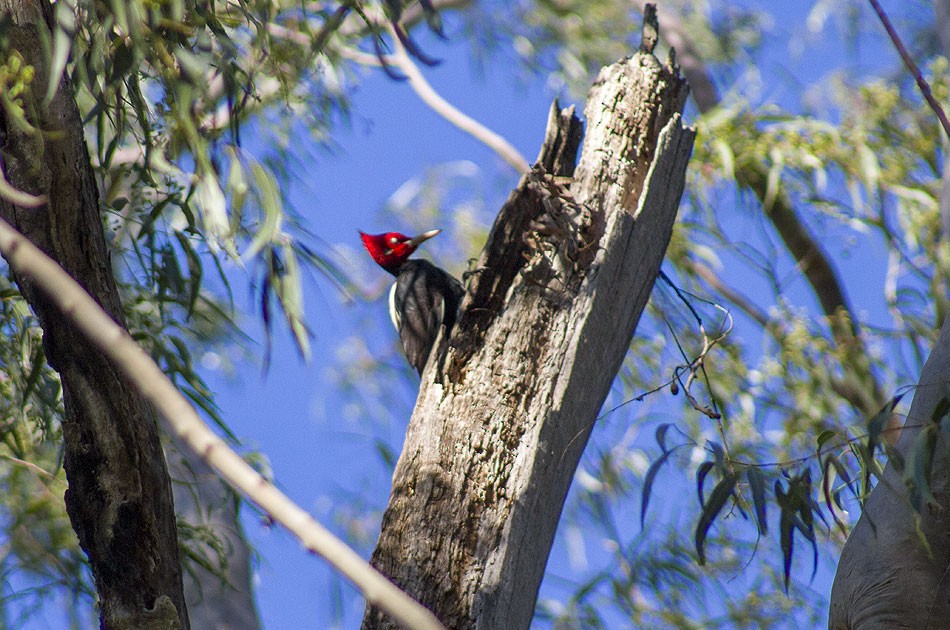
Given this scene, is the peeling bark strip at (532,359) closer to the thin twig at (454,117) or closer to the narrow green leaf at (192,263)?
the narrow green leaf at (192,263)

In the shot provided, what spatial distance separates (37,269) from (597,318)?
1.16 metres

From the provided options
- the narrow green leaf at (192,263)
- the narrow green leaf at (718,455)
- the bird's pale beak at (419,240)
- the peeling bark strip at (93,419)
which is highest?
the bird's pale beak at (419,240)

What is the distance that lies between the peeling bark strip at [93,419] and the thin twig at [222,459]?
0.71 meters

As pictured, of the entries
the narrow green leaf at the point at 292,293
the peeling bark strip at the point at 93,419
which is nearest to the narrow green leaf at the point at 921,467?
the narrow green leaf at the point at 292,293

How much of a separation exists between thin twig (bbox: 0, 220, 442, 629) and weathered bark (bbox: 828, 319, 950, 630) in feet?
3.23

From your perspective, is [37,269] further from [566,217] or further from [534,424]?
[566,217]

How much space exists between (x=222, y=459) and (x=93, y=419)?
838 millimetres

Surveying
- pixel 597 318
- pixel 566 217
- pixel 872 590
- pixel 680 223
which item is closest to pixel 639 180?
pixel 566 217

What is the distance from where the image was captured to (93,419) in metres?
1.37

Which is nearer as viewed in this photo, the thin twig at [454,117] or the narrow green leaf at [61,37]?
the narrow green leaf at [61,37]

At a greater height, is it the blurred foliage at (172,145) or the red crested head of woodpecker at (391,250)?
the red crested head of woodpecker at (391,250)

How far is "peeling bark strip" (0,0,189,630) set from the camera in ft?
4.45

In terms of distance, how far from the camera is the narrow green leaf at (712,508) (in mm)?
1533

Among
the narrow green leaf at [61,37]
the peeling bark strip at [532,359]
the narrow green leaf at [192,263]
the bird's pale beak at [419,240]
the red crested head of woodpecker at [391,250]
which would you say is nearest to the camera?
the narrow green leaf at [61,37]
